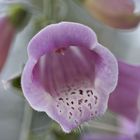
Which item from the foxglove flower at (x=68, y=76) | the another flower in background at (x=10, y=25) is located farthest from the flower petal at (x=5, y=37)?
the foxglove flower at (x=68, y=76)

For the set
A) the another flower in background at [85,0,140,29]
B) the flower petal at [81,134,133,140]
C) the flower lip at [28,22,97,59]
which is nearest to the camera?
the flower lip at [28,22,97,59]

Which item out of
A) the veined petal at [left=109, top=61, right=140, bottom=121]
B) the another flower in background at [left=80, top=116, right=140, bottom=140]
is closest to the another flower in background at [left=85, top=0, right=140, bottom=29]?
the veined petal at [left=109, top=61, right=140, bottom=121]

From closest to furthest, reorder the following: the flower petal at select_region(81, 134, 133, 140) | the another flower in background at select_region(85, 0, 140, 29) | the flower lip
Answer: the flower lip → the another flower in background at select_region(85, 0, 140, 29) → the flower petal at select_region(81, 134, 133, 140)

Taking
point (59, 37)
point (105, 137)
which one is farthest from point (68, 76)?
point (105, 137)

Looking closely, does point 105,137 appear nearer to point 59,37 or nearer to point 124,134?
point 124,134

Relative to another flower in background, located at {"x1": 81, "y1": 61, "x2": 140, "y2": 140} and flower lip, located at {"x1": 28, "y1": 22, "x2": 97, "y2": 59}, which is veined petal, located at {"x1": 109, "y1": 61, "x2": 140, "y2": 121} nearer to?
another flower in background, located at {"x1": 81, "y1": 61, "x2": 140, "y2": 140}

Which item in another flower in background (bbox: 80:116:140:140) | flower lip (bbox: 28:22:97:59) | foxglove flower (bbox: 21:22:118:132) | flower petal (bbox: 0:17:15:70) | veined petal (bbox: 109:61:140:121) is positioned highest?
flower lip (bbox: 28:22:97:59)

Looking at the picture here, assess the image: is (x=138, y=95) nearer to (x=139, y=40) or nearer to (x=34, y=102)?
(x=34, y=102)

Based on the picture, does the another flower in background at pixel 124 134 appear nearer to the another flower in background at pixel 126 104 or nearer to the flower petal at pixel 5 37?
the another flower in background at pixel 126 104
